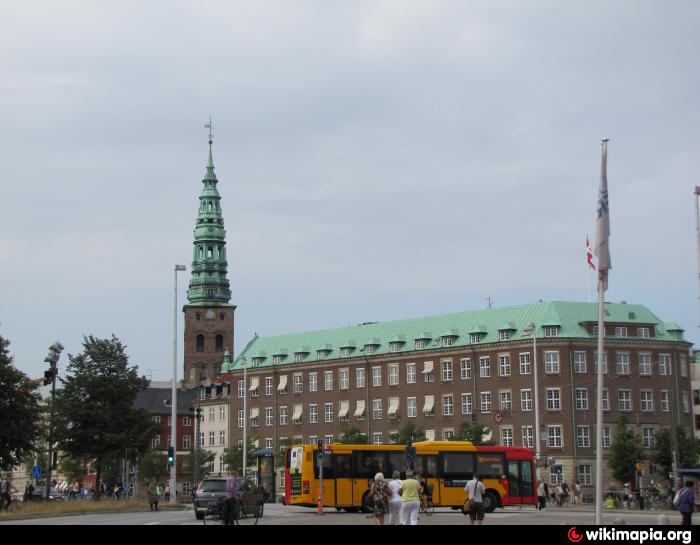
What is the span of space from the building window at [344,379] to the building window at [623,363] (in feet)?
94.5

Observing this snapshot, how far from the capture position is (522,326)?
110 meters

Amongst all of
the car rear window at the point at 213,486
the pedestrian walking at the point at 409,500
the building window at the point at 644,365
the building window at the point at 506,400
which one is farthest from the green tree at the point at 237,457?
the pedestrian walking at the point at 409,500

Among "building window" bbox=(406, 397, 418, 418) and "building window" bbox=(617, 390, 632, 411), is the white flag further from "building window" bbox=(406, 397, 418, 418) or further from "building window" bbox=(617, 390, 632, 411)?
"building window" bbox=(406, 397, 418, 418)

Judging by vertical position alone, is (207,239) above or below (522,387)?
above

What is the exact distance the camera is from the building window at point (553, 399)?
104 metres

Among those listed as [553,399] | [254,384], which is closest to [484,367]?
[553,399]

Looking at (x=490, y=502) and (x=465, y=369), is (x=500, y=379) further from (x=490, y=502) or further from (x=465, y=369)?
(x=490, y=502)

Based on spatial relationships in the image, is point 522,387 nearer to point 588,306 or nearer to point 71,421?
point 588,306

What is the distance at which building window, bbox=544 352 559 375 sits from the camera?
4158 inches

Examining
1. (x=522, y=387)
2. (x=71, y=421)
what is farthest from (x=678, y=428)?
(x=71, y=421)

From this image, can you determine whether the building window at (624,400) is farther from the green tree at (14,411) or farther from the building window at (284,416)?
the green tree at (14,411)

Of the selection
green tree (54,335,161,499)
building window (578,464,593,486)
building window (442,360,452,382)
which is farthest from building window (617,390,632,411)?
green tree (54,335,161,499)
